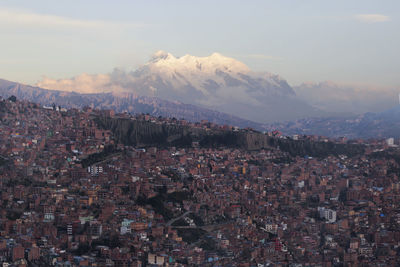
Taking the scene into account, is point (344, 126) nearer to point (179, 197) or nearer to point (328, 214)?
point (328, 214)

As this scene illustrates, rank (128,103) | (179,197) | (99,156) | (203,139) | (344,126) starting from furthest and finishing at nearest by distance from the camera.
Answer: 1. (128,103)
2. (344,126)
3. (203,139)
4. (99,156)
5. (179,197)

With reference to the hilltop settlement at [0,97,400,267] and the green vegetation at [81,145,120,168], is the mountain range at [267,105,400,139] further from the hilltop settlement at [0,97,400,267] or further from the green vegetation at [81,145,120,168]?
the green vegetation at [81,145,120,168]

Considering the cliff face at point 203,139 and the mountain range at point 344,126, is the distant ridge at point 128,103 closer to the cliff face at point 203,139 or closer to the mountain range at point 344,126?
the mountain range at point 344,126

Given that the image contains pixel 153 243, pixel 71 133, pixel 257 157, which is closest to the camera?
pixel 153 243

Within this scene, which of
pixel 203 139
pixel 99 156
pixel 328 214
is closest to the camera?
pixel 328 214

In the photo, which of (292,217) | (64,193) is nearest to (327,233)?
(292,217)

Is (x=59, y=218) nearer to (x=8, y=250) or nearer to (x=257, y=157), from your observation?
(x=8, y=250)

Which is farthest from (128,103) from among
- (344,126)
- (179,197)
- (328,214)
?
(328,214)
